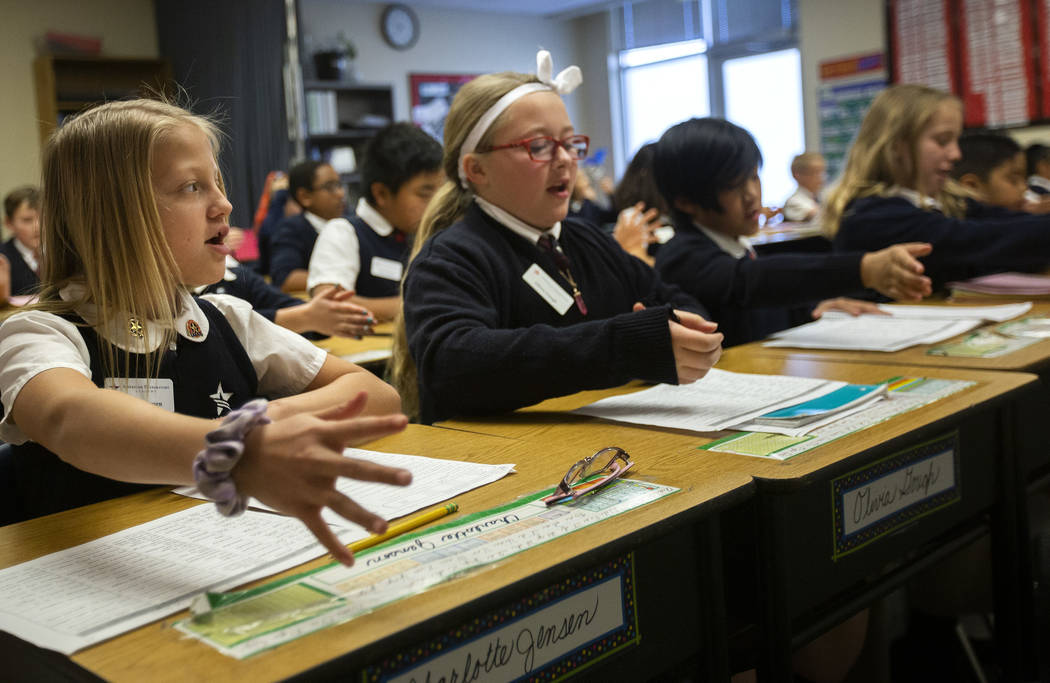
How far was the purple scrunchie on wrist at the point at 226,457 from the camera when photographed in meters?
0.68

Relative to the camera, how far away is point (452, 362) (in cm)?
141

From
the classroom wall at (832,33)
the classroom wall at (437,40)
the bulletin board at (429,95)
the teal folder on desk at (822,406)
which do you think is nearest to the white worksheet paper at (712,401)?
the teal folder on desk at (822,406)

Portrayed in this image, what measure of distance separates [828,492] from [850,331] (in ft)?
3.34

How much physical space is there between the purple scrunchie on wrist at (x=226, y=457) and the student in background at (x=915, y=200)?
7.56 ft

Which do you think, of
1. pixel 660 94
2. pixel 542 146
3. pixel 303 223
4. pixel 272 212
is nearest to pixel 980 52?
pixel 303 223

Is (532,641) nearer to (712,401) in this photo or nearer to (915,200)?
(712,401)

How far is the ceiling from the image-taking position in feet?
30.7

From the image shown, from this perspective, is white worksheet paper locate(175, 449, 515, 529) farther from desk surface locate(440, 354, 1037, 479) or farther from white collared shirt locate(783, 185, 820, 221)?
white collared shirt locate(783, 185, 820, 221)

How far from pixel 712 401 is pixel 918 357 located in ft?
1.71

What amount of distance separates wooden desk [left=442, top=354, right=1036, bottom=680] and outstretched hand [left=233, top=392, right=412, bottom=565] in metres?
0.50

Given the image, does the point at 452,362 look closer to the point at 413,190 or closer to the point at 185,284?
the point at 185,284

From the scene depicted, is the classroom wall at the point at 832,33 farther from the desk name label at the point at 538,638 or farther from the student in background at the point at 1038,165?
the desk name label at the point at 538,638

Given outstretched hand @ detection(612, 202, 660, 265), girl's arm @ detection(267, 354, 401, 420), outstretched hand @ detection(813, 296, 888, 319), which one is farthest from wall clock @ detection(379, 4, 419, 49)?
girl's arm @ detection(267, 354, 401, 420)

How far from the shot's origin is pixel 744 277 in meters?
2.03
